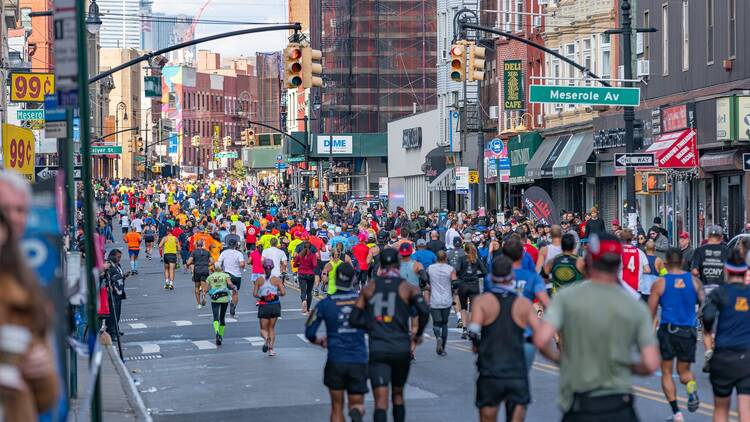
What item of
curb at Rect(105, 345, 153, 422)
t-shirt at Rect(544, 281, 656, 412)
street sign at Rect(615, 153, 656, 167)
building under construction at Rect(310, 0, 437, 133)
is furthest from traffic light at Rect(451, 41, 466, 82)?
building under construction at Rect(310, 0, 437, 133)

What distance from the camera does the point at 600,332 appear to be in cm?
869

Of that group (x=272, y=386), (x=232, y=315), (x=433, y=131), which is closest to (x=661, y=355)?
(x=272, y=386)

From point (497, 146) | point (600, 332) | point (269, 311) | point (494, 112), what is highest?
point (494, 112)

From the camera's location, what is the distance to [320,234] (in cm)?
3791

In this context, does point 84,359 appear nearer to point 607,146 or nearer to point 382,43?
point 607,146

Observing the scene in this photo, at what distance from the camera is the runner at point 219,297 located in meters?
24.9

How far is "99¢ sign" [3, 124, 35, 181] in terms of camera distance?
2261 cm

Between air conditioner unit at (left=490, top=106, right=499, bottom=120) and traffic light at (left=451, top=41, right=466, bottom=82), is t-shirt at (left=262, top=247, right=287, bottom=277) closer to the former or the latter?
traffic light at (left=451, top=41, right=466, bottom=82)

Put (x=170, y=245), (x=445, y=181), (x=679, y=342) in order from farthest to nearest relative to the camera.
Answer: (x=445, y=181) → (x=170, y=245) → (x=679, y=342)

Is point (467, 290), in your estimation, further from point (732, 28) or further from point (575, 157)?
point (575, 157)

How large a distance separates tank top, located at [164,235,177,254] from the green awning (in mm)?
16414

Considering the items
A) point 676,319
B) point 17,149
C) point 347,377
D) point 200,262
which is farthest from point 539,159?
point 347,377

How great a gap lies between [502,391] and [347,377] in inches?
81.3

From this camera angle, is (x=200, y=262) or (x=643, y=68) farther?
(x=643, y=68)
